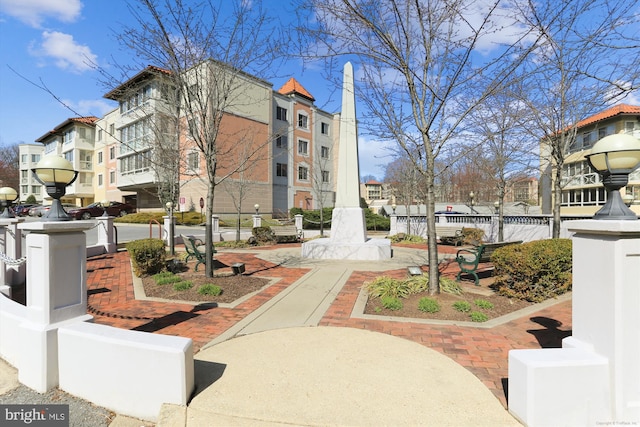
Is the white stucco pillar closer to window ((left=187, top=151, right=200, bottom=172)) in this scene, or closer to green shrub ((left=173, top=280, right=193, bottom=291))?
green shrub ((left=173, top=280, right=193, bottom=291))

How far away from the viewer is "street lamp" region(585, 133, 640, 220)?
7.99 feet

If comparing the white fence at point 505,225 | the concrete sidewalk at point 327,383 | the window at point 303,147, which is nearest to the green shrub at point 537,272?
the concrete sidewalk at point 327,383

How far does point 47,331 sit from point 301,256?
8391mm

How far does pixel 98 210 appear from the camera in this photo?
28766 mm

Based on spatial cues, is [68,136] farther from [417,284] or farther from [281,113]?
[417,284]

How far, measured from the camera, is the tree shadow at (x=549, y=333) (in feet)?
12.8

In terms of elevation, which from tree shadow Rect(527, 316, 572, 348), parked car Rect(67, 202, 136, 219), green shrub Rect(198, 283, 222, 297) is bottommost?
tree shadow Rect(527, 316, 572, 348)

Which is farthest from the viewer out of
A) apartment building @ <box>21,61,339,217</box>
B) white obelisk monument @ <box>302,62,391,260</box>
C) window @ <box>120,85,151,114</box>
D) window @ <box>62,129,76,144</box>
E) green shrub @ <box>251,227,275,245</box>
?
window @ <box>62,129,76,144</box>

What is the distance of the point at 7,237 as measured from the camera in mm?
6461

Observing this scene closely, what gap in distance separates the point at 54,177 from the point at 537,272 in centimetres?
742

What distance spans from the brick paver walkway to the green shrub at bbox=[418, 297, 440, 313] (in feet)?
1.69

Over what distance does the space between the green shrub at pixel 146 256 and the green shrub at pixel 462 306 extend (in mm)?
6857

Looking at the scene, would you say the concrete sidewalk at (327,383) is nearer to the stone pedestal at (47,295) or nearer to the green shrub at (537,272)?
the stone pedestal at (47,295)

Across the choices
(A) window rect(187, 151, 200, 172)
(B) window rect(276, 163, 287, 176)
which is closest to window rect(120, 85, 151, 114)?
(A) window rect(187, 151, 200, 172)
